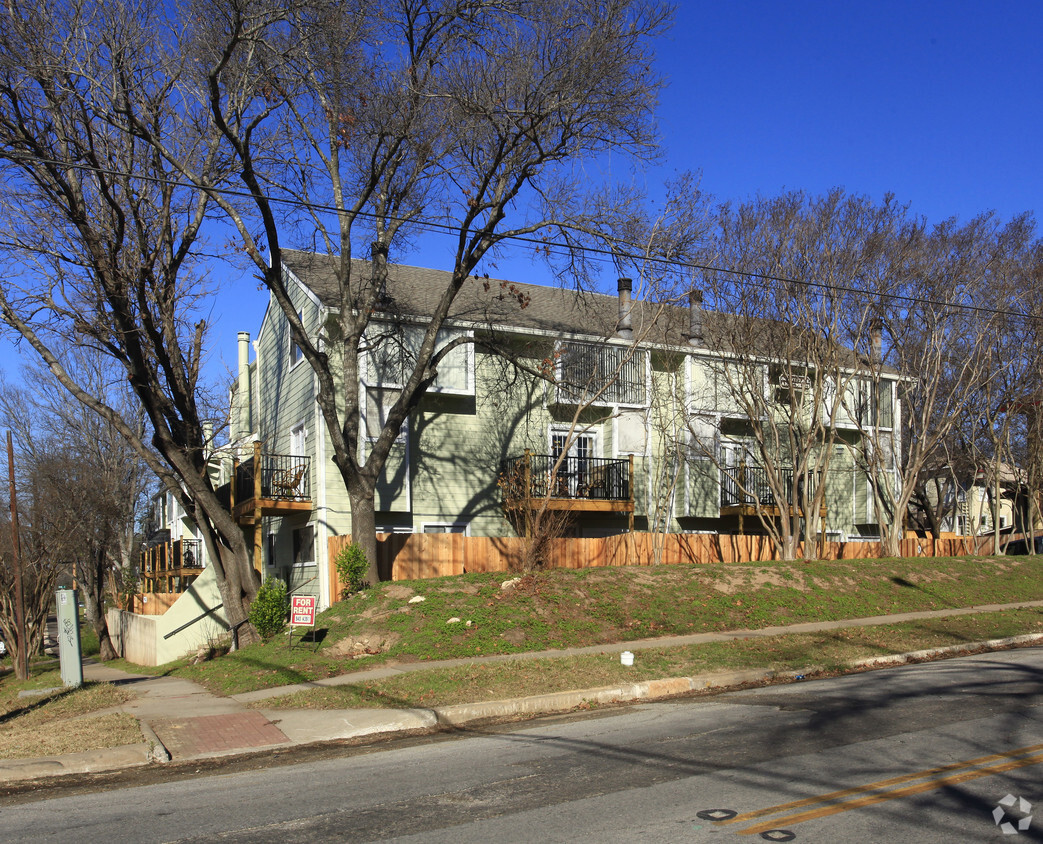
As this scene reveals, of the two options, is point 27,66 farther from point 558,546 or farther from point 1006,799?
point 1006,799

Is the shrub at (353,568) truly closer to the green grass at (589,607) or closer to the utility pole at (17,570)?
the green grass at (589,607)

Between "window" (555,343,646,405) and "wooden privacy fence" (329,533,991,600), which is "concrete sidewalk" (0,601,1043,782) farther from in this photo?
"window" (555,343,646,405)

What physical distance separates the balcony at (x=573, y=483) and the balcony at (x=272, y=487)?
4890mm

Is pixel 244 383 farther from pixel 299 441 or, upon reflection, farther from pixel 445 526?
pixel 445 526

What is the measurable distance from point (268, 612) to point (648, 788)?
11.0 m

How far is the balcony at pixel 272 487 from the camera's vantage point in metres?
20.9

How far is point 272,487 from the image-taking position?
21984 mm

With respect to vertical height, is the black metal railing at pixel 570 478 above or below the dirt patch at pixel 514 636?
above

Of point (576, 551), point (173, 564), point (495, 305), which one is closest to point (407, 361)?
point (495, 305)

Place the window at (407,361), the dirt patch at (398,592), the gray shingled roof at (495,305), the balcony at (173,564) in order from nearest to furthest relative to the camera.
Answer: the dirt patch at (398,592) → the window at (407,361) → the gray shingled roof at (495,305) → the balcony at (173,564)

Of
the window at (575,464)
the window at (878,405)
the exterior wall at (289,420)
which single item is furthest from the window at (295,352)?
the window at (878,405)

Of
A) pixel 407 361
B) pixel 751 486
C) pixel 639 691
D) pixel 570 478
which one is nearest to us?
pixel 639 691

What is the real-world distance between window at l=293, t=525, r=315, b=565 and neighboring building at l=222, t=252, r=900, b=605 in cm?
8

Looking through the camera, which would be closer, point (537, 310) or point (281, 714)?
point (281, 714)
